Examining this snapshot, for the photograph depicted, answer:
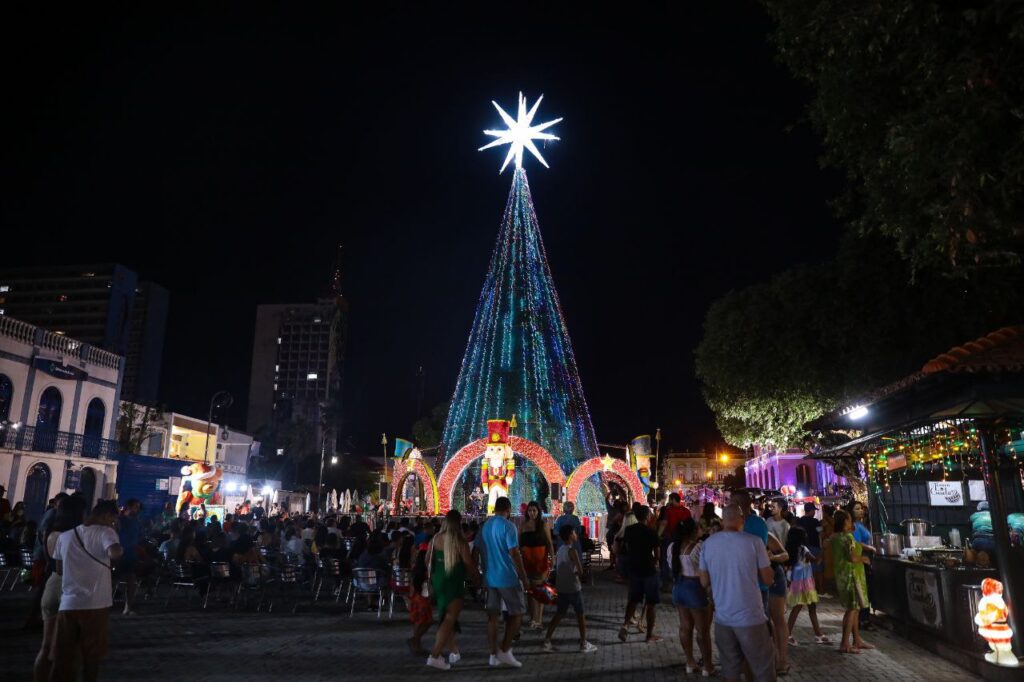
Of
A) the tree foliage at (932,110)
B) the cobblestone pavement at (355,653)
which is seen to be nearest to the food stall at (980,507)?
the cobblestone pavement at (355,653)

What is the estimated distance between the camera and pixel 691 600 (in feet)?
23.6

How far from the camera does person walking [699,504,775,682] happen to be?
4984 millimetres

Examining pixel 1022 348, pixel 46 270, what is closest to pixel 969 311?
pixel 1022 348

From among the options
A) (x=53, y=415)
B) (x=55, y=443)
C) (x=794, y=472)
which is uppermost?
(x=53, y=415)

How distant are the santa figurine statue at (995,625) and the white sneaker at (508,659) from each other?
484cm

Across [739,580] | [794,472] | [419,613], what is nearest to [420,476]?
[419,613]

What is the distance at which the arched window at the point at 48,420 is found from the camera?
1016 inches

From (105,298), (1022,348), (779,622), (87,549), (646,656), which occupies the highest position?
(105,298)

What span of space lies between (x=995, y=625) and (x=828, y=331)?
12.1 meters

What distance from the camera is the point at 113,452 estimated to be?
2991 centimetres

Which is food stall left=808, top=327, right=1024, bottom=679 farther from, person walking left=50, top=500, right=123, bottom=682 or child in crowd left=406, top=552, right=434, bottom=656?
person walking left=50, top=500, right=123, bottom=682

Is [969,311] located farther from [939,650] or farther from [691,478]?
[691,478]

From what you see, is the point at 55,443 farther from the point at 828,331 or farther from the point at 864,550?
the point at 864,550

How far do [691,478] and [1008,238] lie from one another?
304 ft
